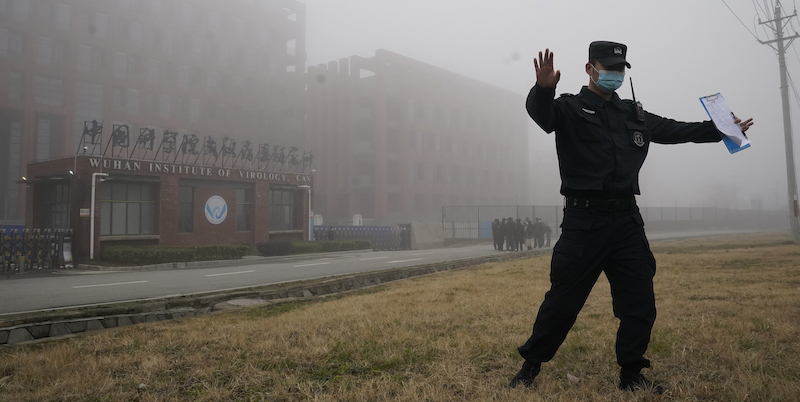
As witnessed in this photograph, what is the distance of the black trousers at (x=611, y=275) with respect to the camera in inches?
125

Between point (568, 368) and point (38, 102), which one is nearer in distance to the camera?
point (568, 368)

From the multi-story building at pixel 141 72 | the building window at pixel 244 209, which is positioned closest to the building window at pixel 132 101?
the multi-story building at pixel 141 72

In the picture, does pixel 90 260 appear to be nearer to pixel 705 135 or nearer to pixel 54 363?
pixel 54 363

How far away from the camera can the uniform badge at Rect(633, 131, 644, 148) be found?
337 centimetres

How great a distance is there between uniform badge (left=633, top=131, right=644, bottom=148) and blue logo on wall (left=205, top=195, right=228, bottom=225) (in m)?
25.4

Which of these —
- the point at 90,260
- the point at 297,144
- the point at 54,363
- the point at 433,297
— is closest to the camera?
the point at 54,363

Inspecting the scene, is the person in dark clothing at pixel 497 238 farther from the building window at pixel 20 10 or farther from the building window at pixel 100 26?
the building window at pixel 20 10

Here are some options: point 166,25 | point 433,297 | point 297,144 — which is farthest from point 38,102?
point 433,297

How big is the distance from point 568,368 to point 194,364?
2.59 m


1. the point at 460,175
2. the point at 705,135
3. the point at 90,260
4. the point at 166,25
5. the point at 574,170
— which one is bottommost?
the point at 90,260

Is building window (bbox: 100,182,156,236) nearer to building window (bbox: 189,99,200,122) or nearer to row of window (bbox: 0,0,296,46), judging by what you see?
row of window (bbox: 0,0,296,46)

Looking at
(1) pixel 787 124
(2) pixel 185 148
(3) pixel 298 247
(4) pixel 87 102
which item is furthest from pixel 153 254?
(4) pixel 87 102

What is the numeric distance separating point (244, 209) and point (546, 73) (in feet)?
89.4

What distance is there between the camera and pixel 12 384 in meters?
3.40
